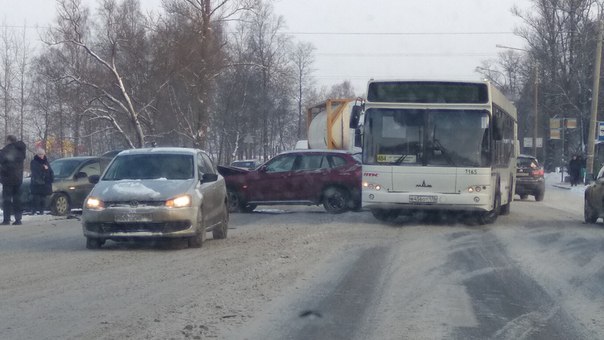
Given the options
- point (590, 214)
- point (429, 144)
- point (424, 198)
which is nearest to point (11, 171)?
point (424, 198)

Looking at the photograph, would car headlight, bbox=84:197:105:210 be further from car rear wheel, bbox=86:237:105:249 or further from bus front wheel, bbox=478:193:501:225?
bus front wheel, bbox=478:193:501:225

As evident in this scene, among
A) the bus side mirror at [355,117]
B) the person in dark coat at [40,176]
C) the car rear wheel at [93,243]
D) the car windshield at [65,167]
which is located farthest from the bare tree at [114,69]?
the car rear wheel at [93,243]

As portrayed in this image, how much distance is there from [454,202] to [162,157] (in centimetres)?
640

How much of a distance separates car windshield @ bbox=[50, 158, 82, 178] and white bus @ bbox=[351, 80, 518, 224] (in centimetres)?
887

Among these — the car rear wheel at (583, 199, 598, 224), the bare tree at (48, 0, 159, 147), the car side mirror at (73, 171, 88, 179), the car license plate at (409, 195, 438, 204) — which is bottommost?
the car rear wheel at (583, 199, 598, 224)

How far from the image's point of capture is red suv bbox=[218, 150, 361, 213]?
23.8 m

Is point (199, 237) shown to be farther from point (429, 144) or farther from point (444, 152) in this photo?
point (444, 152)

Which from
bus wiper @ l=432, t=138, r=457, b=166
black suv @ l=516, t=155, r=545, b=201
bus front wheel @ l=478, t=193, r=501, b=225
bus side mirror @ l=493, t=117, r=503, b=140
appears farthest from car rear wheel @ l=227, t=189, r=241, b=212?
black suv @ l=516, t=155, r=545, b=201

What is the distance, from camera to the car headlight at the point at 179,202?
14.0 meters

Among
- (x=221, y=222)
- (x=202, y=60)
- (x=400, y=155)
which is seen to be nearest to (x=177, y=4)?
(x=202, y=60)

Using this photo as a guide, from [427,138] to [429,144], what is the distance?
0.45 ft

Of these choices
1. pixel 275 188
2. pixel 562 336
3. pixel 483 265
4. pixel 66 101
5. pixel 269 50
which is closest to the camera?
pixel 562 336

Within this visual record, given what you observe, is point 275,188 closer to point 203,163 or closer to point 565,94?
point 203,163

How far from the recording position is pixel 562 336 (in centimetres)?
788
